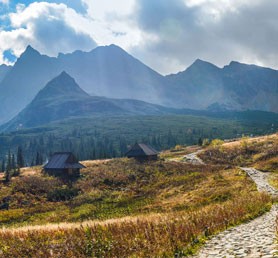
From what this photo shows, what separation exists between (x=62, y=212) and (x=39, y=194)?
2068cm

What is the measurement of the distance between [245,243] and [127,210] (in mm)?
27726

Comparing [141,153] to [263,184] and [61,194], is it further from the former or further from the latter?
[263,184]

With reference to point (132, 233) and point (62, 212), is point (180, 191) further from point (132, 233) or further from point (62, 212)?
point (132, 233)

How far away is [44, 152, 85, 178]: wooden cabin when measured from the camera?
86125mm

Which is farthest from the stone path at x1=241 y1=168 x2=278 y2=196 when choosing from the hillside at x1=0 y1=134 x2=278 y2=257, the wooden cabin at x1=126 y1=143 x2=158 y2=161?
the wooden cabin at x1=126 y1=143 x2=158 y2=161

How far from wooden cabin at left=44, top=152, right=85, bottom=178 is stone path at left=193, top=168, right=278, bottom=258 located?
70.3 m

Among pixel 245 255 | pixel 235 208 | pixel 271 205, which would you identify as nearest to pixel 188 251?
pixel 245 255

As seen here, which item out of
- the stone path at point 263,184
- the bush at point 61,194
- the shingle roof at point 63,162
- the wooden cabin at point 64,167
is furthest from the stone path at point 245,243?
the shingle roof at point 63,162

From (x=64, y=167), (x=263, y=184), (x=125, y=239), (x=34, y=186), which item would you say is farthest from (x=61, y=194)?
(x=125, y=239)

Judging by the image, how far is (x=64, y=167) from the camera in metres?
86.0

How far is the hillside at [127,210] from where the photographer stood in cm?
1541

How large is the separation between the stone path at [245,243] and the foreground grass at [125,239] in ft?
2.41

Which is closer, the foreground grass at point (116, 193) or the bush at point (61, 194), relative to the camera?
the foreground grass at point (116, 193)

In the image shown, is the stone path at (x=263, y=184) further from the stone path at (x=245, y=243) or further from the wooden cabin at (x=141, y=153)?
the wooden cabin at (x=141, y=153)
